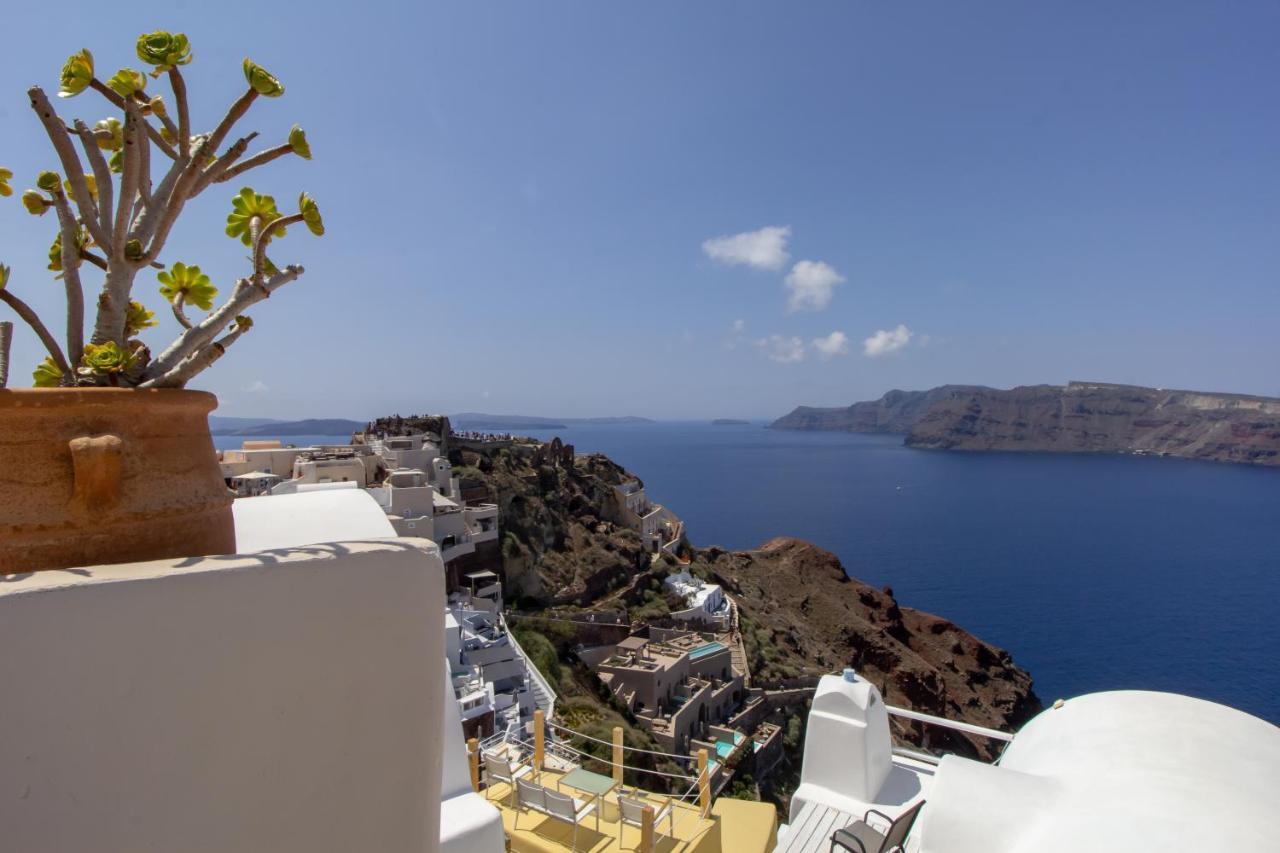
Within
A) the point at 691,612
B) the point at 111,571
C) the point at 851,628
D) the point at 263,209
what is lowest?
the point at 851,628

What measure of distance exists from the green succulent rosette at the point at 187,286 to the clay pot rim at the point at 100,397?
31.6 inches

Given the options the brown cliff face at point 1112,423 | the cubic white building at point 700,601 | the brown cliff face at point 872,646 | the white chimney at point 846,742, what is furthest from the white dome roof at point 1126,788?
the brown cliff face at point 1112,423

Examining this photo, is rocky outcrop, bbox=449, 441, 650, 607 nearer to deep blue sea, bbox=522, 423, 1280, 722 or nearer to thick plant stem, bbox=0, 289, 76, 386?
deep blue sea, bbox=522, 423, 1280, 722

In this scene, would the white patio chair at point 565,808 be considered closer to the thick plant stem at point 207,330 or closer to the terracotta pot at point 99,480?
the terracotta pot at point 99,480

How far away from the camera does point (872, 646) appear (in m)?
37.9

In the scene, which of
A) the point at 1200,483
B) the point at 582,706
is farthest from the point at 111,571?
the point at 1200,483

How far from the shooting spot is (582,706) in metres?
18.5

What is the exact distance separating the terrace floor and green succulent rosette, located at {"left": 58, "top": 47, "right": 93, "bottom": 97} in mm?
4805

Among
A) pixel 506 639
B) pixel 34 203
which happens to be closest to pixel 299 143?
pixel 34 203

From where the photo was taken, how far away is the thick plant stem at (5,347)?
6.80 feet

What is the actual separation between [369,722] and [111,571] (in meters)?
0.88

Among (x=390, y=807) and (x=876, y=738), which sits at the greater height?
(x=390, y=807)

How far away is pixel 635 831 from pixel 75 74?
5584mm

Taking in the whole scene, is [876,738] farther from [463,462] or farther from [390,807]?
[463,462]
